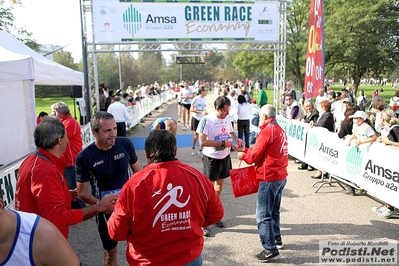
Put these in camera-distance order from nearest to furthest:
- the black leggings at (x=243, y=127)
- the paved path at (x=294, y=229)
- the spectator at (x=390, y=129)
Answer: the paved path at (x=294, y=229) < the spectator at (x=390, y=129) < the black leggings at (x=243, y=127)

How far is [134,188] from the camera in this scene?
6.57 feet

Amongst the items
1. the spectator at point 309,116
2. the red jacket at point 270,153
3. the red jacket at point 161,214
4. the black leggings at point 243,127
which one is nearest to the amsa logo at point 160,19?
the black leggings at point 243,127

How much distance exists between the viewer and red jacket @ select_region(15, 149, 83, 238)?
231cm

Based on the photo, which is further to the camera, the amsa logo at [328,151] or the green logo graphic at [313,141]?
the green logo graphic at [313,141]

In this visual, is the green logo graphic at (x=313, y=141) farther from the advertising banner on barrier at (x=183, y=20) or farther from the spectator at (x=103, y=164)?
the advertising banner on barrier at (x=183, y=20)

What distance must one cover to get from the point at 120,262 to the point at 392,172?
14.0 ft

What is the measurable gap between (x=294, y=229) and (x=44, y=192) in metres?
3.81

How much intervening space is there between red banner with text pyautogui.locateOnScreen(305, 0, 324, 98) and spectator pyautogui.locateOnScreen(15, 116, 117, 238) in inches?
257

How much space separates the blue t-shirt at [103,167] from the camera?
3.02 m

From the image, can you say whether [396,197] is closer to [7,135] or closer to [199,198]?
[199,198]

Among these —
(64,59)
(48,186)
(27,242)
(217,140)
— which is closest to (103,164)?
(48,186)

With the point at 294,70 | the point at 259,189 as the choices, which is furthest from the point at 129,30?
the point at 294,70

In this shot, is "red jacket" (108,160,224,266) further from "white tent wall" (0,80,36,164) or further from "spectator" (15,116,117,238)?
"white tent wall" (0,80,36,164)

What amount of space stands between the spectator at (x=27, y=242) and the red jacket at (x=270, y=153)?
275 centimetres
